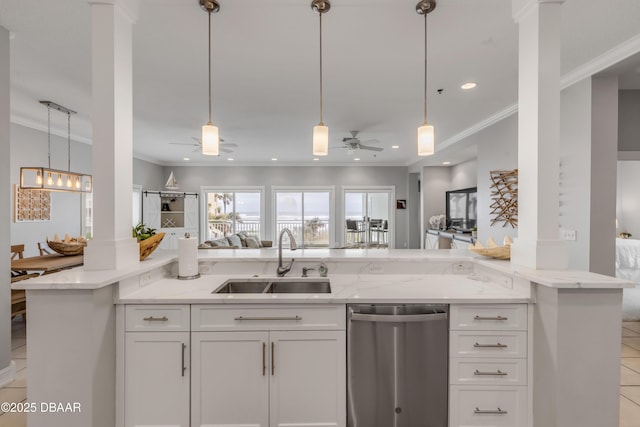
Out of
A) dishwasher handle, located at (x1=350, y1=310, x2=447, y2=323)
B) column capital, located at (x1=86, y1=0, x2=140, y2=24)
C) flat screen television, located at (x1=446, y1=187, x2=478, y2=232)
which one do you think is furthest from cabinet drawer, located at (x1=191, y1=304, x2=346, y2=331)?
flat screen television, located at (x1=446, y1=187, x2=478, y2=232)

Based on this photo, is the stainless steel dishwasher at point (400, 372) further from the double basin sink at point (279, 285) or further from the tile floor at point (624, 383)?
the tile floor at point (624, 383)

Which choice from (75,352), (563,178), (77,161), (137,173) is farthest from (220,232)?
(563,178)

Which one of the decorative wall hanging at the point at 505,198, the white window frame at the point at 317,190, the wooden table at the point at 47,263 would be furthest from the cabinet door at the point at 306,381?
the white window frame at the point at 317,190

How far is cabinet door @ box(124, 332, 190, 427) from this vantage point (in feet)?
5.31

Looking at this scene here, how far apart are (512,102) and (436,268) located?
8.99 feet

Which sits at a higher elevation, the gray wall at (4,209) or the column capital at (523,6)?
the column capital at (523,6)

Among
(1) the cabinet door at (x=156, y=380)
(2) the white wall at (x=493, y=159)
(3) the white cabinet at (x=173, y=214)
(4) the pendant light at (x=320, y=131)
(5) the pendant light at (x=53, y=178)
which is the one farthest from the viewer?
(3) the white cabinet at (x=173, y=214)

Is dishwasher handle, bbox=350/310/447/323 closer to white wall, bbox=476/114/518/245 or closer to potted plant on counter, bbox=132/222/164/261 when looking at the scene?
potted plant on counter, bbox=132/222/164/261

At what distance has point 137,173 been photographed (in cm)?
682

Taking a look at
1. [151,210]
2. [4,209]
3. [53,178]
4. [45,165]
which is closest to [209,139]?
[4,209]

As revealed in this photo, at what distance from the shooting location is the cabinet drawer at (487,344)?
1.63 meters

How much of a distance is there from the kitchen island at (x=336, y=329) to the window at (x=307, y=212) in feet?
20.1

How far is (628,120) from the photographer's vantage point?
125 inches

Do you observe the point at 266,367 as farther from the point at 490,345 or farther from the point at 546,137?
the point at 546,137
